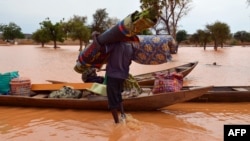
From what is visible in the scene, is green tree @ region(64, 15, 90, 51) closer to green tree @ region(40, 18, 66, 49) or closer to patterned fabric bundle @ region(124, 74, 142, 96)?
green tree @ region(40, 18, 66, 49)

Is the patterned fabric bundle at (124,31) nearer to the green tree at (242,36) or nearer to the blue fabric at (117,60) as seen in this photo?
the blue fabric at (117,60)

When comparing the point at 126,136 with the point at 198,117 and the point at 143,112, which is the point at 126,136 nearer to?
the point at 143,112

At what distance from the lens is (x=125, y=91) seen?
226 inches

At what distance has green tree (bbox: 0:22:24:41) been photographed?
67.8 m

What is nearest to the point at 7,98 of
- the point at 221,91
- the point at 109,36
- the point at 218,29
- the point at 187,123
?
the point at 109,36

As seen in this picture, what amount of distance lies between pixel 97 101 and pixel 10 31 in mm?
68800

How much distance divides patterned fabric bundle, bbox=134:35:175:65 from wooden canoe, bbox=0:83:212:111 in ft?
2.13

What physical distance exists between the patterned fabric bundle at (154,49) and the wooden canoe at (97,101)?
65 cm

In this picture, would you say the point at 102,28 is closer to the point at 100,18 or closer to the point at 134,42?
the point at 100,18

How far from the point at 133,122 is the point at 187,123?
2.99ft

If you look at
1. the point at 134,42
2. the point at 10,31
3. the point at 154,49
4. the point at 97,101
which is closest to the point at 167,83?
the point at 154,49

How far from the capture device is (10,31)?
69000 millimetres

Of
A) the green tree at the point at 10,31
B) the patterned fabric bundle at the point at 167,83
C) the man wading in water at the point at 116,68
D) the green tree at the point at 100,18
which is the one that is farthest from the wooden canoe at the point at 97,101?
the green tree at the point at 10,31

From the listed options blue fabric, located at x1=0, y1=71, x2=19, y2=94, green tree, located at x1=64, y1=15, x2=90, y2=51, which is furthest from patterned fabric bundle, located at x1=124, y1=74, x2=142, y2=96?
green tree, located at x1=64, y1=15, x2=90, y2=51
